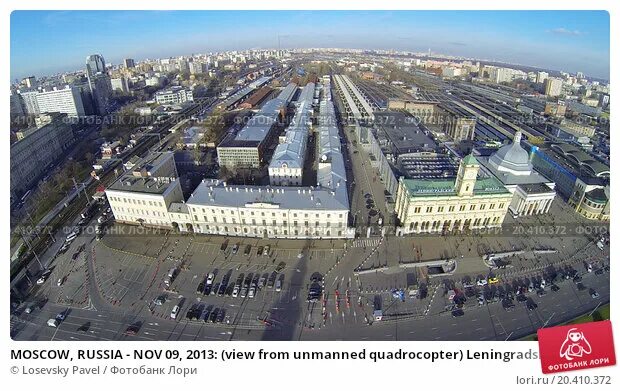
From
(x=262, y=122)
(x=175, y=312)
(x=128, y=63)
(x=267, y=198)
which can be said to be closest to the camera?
(x=175, y=312)

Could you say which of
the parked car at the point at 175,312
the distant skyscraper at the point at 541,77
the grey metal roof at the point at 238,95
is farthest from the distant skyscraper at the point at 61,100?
the distant skyscraper at the point at 541,77

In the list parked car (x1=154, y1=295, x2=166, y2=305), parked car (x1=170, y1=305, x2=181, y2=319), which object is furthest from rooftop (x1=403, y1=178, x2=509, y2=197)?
parked car (x1=154, y1=295, x2=166, y2=305)

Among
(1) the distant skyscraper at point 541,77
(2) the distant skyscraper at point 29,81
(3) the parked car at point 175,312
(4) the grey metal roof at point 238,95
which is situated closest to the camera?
(3) the parked car at point 175,312

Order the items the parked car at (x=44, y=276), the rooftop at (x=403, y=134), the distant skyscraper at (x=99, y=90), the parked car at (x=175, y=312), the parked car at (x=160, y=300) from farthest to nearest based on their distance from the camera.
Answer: the distant skyscraper at (x=99, y=90) < the rooftop at (x=403, y=134) < the parked car at (x=44, y=276) < the parked car at (x=160, y=300) < the parked car at (x=175, y=312)

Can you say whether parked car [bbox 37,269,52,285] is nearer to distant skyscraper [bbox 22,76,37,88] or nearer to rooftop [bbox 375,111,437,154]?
rooftop [bbox 375,111,437,154]

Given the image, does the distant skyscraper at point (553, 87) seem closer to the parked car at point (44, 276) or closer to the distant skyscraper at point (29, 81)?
the parked car at point (44, 276)
